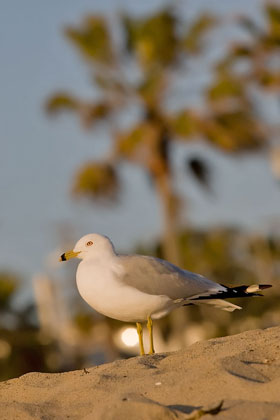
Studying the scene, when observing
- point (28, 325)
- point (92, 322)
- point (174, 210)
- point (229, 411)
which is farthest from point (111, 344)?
point (229, 411)

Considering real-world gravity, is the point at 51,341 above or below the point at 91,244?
below

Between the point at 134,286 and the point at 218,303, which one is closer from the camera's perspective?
the point at 134,286

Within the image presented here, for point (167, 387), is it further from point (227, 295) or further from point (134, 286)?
point (227, 295)

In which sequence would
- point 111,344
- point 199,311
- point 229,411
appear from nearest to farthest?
point 229,411, point 111,344, point 199,311

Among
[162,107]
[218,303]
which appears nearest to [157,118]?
[162,107]

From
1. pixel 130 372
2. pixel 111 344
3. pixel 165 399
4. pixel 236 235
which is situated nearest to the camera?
pixel 165 399

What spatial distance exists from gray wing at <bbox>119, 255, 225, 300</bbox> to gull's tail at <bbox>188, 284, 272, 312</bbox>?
5 centimetres

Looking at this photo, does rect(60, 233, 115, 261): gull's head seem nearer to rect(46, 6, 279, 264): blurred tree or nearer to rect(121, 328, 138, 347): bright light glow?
rect(46, 6, 279, 264): blurred tree

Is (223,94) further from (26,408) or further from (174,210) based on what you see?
(26,408)

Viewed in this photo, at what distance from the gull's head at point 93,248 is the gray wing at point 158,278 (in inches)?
5.4

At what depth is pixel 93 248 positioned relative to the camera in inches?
310

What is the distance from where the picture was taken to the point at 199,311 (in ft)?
145

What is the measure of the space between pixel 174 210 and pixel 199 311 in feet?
59.2

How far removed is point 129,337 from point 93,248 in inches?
1301
